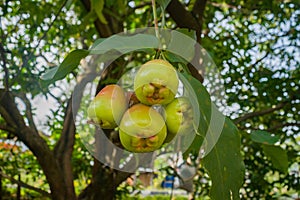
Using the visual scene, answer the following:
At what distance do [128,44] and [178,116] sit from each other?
0.50 feet

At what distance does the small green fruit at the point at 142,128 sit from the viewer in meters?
0.61

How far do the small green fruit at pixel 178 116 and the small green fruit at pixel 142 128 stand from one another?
0.01 meters

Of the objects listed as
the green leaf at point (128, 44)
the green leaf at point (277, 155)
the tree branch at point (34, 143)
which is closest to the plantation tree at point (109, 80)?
the tree branch at point (34, 143)

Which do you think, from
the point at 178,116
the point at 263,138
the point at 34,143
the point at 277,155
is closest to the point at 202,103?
the point at 178,116

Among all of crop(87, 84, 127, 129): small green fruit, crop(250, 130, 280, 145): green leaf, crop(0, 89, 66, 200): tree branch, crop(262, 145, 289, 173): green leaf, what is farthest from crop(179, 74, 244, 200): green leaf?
crop(0, 89, 66, 200): tree branch

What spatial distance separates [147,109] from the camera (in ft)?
2.05

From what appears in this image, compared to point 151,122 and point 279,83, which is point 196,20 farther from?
point 151,122

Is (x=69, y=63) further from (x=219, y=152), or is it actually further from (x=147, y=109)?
(x=219, y=152)

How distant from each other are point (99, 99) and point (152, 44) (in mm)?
119

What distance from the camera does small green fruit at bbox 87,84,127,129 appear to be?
25.2 inches

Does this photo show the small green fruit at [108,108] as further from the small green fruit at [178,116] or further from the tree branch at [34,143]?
the tree branch at [34,143]

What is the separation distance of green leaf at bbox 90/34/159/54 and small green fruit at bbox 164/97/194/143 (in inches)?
3.9

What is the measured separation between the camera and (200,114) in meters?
0.66

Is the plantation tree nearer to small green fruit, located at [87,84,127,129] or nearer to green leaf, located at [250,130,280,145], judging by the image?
green leaf, located at [250,130,280,145]
